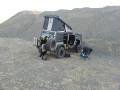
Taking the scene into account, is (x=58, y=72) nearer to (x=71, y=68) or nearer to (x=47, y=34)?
(x=71, y=68)

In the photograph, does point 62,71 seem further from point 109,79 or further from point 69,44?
point 69,44

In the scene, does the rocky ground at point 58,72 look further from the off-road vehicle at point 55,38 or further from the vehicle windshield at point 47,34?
the vehicle windshield at point 47,34

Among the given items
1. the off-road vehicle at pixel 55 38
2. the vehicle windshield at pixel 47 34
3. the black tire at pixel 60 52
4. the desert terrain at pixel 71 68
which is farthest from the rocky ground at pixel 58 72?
the vehicle windshield at pixel 47 34

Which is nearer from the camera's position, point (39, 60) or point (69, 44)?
point (39, 60)

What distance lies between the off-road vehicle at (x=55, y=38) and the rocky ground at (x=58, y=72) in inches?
30.4

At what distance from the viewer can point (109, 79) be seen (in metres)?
13.6

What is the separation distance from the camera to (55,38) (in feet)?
61.1

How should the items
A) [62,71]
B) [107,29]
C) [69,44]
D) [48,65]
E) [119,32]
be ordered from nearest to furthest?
1. [62,71]
2. [48,65]
3. [69,44]
4. [119,32]
5. [107,29]

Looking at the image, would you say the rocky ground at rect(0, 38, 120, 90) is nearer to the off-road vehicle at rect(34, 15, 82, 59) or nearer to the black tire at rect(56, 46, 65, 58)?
the black tire at rect(56, 46, 65, 58)

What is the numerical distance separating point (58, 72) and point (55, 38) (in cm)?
453

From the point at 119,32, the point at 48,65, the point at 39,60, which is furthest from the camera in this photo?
the point at 119,32

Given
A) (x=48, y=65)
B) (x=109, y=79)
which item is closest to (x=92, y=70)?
(x=109, y=79)

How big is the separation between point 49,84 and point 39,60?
18.1 feet

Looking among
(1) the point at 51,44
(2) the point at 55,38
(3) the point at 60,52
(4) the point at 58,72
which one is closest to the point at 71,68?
(4) the point at 58,72
